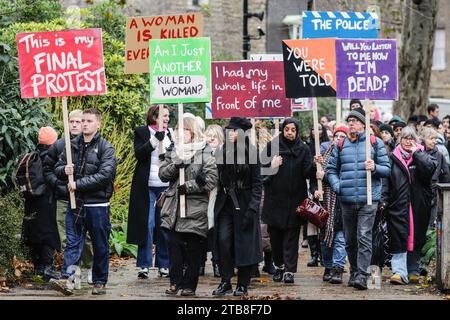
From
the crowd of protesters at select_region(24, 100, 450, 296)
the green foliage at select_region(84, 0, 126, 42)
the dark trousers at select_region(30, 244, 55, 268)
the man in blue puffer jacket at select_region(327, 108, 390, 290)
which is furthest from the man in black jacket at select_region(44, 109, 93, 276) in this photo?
the green foliage at select_region(84, 0, 126, 42)

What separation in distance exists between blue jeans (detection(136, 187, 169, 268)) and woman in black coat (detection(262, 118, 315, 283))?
1.30 metres

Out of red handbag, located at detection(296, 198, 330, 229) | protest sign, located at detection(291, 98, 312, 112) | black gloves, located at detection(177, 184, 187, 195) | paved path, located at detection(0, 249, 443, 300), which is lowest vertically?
paved path, located at detection(0, 249, 443, 300)

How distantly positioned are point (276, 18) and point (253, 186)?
34.2 metres

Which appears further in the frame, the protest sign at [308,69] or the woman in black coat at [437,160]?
the woman in black coat at [437,160]

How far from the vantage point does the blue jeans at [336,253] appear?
48.9ft

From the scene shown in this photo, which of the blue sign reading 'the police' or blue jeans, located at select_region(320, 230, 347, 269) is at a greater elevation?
the blue sign reading 'the police'

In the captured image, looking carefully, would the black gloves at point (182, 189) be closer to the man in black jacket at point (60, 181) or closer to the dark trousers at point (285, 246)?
the man in black jacket at point (60, 181)

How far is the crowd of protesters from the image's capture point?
43.4 ft

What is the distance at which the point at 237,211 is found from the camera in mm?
13250

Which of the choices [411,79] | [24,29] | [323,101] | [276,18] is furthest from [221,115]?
[276,18]

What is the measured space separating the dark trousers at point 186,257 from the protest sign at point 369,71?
273cm

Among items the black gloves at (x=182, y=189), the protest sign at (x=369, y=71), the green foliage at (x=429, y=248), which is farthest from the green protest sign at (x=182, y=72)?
the green foliage at (x=429, y=248)

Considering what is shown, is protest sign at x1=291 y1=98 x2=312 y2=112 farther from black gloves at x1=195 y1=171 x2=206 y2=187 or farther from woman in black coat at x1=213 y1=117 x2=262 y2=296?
black gloves at x1=195 y1=171 x2=206 y2=187

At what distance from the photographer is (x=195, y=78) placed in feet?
46.9
